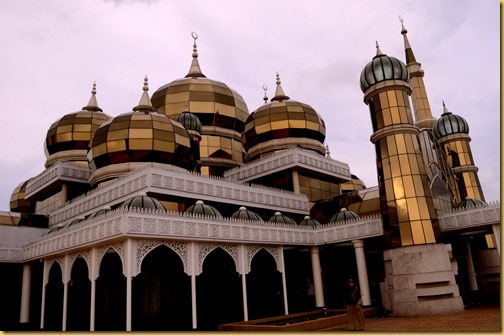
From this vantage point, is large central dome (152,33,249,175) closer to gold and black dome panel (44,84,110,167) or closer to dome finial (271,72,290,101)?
dome finial (271,72,290,101)

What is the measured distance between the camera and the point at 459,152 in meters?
31.0

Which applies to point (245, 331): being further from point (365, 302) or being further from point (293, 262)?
point (293, 262)

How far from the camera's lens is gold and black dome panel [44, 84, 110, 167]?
107ft

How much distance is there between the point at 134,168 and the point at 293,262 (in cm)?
1221

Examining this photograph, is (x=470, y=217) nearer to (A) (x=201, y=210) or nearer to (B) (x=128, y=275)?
(A) (x=201, y=210)

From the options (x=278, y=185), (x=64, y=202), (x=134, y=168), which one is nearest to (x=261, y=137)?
(x=278, y=185)

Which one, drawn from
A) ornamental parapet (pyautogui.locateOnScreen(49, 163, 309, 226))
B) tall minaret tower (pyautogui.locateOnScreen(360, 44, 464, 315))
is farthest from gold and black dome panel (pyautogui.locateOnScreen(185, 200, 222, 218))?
tall minaret tower (pyautogui.locateOnScreen(360, 44, 464, 315))

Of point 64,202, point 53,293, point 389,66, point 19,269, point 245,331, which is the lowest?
point 245,331

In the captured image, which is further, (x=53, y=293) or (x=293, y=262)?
(x=293, y=262)

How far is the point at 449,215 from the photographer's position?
19812 millimetres

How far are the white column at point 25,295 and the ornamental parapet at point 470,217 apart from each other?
2184cm

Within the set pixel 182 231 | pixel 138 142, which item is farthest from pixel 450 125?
pixel 182 231

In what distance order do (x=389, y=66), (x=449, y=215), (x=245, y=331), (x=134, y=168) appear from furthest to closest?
(x=134, y=168)
(x=389, y=66)
(x=449, y=215)
(x=245, y=331)

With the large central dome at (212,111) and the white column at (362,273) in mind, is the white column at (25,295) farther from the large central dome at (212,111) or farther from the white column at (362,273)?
the white column at (362,273)
